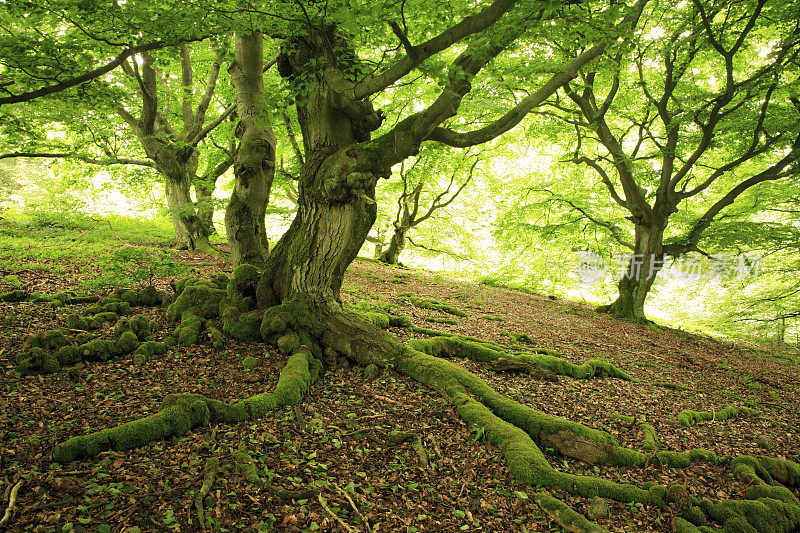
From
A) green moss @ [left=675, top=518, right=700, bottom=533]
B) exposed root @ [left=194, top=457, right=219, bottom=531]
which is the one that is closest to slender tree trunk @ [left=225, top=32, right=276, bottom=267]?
exposed root @ [left=194, top=457, right=219, bottom=531]

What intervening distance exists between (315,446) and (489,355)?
11.9 feet

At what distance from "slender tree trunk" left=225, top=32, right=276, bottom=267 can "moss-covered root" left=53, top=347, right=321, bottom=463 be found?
355 cm

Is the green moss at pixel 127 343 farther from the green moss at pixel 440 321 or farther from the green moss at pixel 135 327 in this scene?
the green moss at pixel 440 321

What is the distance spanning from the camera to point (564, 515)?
3.19m

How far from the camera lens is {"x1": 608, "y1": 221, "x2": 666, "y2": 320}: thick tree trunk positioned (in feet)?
41.2

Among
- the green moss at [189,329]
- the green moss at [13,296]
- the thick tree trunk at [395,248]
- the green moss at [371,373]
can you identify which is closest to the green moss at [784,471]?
the green moss at [371,373]

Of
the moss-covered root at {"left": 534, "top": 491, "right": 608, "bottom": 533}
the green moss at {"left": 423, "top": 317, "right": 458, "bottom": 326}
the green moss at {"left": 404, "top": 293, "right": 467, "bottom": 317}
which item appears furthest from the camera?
the green moss at {"left": 404, "top": 293, "right": 467, "bottom": 317}

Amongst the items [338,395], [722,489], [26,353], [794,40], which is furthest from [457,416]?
[794,40]

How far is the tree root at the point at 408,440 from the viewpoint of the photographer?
12.5 ft

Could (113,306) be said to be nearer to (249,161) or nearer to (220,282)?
(220,282)

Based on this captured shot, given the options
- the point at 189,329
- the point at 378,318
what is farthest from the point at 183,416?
the point at 378,318

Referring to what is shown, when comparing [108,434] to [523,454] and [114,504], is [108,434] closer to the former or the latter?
[114,504]

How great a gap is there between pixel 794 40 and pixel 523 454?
37.3ft

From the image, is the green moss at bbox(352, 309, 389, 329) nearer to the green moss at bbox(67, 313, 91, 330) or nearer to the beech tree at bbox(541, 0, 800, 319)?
the green moss at bbox(67, 313, 91, 330)
